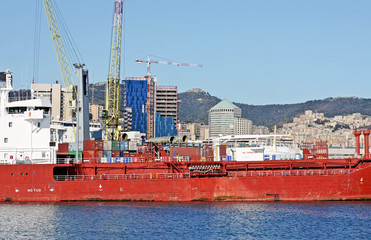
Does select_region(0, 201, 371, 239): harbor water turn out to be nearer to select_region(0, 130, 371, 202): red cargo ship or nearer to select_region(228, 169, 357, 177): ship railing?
select_region(0, 130, 371, 202): red cargo ship

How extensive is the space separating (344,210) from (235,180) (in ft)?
33.4

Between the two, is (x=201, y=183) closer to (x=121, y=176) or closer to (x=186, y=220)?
(x=121, y=176)

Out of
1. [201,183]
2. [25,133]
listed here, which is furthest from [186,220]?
[25,133]

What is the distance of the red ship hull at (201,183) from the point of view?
5066cm

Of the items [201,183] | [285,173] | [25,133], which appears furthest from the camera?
[25,133]

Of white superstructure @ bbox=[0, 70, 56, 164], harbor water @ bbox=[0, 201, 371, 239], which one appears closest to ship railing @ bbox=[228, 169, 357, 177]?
harbor water @ bbox=[0, 201, 371, 239]

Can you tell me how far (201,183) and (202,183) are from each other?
93mm

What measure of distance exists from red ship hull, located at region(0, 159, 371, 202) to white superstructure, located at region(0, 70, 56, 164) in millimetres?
2455

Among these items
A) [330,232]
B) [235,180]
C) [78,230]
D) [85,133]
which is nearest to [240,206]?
[235,180]

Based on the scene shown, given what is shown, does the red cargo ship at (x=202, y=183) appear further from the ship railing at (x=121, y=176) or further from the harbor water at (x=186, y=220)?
the harbor water at (x=186, y=220)

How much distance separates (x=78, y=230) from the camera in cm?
3959

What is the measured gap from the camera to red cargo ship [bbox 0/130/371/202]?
166ft

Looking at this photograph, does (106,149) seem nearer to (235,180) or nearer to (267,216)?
(235,180)

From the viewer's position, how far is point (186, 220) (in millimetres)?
42719
